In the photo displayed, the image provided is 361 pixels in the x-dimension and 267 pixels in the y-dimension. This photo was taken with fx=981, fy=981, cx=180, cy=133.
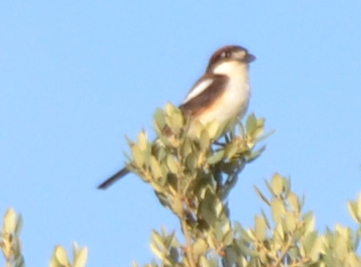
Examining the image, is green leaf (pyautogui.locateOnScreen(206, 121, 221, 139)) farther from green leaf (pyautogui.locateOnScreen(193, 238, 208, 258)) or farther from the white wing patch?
the white wing patch

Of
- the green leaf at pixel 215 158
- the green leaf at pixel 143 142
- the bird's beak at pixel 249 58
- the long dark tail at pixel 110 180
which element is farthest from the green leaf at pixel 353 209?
the bird's beak at pixel 249 58

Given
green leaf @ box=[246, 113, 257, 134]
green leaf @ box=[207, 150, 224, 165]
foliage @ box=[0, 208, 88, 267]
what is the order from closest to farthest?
1. foliage @ box=[0, 208, 88, 267]
2. green leaf @ box=[207, 150, 224, 165]
3. green leaf @ box=[246, 113, 257, 134]

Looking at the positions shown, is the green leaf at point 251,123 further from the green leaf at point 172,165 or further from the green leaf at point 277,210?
the green leaf at point 277,210

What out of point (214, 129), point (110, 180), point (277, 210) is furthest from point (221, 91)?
point (277, 210)

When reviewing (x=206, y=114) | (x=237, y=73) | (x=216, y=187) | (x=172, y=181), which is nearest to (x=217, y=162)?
(x=216, y=187)

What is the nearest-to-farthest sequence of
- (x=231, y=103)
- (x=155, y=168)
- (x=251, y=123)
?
(x=155, y=168) < (x=251, y=123) < (x=231, y=103)

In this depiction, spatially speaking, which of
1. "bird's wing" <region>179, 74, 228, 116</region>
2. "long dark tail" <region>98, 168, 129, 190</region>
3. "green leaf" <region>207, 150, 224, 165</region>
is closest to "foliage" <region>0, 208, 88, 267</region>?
"green leaf" <region>207, 150, 224, 165</region>

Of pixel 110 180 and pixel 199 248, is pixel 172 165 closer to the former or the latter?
pixel 199 248
